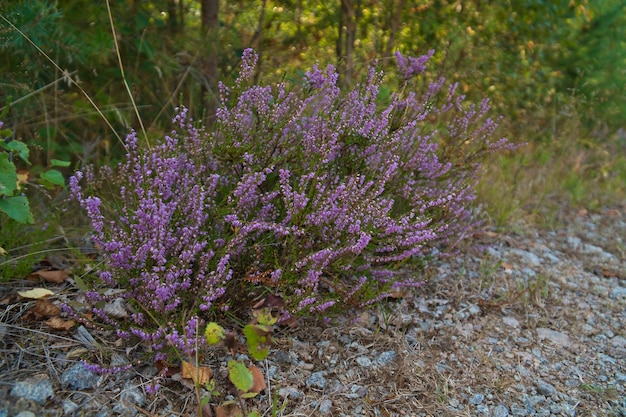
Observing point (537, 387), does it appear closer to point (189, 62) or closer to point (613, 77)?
point (189, 62)

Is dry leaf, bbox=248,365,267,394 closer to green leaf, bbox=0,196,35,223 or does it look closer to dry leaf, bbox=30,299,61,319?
dry leaf, bbox=30,299,61,319

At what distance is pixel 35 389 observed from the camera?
5.36 ft

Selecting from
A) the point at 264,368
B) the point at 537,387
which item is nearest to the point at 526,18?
the point at 537,387

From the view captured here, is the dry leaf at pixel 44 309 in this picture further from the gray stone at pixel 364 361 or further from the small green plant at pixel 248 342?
the gray stone at pixel 364 361

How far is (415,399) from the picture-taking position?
1.91 m

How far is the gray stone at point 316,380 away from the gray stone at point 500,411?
60 centimetres

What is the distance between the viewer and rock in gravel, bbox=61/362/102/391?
1.70m

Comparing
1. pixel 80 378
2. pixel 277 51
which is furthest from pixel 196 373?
pixel 277 51

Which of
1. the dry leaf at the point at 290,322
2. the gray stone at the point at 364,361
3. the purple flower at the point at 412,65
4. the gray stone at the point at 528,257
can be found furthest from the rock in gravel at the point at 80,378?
the gray stone at the point at 528,257

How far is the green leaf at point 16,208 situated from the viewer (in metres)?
1.84

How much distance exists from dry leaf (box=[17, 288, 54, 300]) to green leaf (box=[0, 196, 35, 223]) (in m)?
0.26

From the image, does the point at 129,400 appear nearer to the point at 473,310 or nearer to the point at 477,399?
the point at 477,399

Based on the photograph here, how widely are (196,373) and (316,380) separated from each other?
0.44 metres

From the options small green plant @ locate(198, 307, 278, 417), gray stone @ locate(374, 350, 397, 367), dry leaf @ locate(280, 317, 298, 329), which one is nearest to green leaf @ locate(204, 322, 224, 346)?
small green plant @ locate(198, 307, 278, 417)
